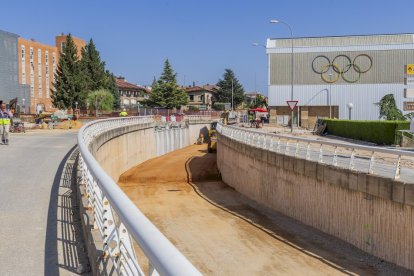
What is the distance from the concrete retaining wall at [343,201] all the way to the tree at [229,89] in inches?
4104

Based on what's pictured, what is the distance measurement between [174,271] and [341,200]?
14.0 m

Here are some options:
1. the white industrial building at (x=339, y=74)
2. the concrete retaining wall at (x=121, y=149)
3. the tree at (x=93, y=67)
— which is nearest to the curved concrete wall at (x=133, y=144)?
the concrete retaining wall at (x=121, y=149)

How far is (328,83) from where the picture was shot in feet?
196

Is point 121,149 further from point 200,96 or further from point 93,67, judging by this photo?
point 200,96

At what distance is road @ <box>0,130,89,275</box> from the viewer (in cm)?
544

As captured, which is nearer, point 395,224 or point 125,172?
point 395,224

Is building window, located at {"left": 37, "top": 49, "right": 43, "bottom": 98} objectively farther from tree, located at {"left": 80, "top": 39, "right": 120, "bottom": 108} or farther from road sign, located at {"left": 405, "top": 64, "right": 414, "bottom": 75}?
road sign, located at {"left": 405, "top": 64, "right": 414, "bottom": 75}

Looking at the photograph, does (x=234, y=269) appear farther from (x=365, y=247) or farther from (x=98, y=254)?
(x=98, y=254)

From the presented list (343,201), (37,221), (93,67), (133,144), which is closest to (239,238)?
(343,201)

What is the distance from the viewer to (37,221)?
7434 millimetres

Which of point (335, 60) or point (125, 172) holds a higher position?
point (335, 60)

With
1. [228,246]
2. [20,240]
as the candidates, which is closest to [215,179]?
[228,246]

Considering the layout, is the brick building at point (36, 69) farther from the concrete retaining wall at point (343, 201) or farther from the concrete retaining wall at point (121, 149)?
the concrete retaining wall at point (343, 201)

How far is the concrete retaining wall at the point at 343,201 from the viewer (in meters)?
12.2
